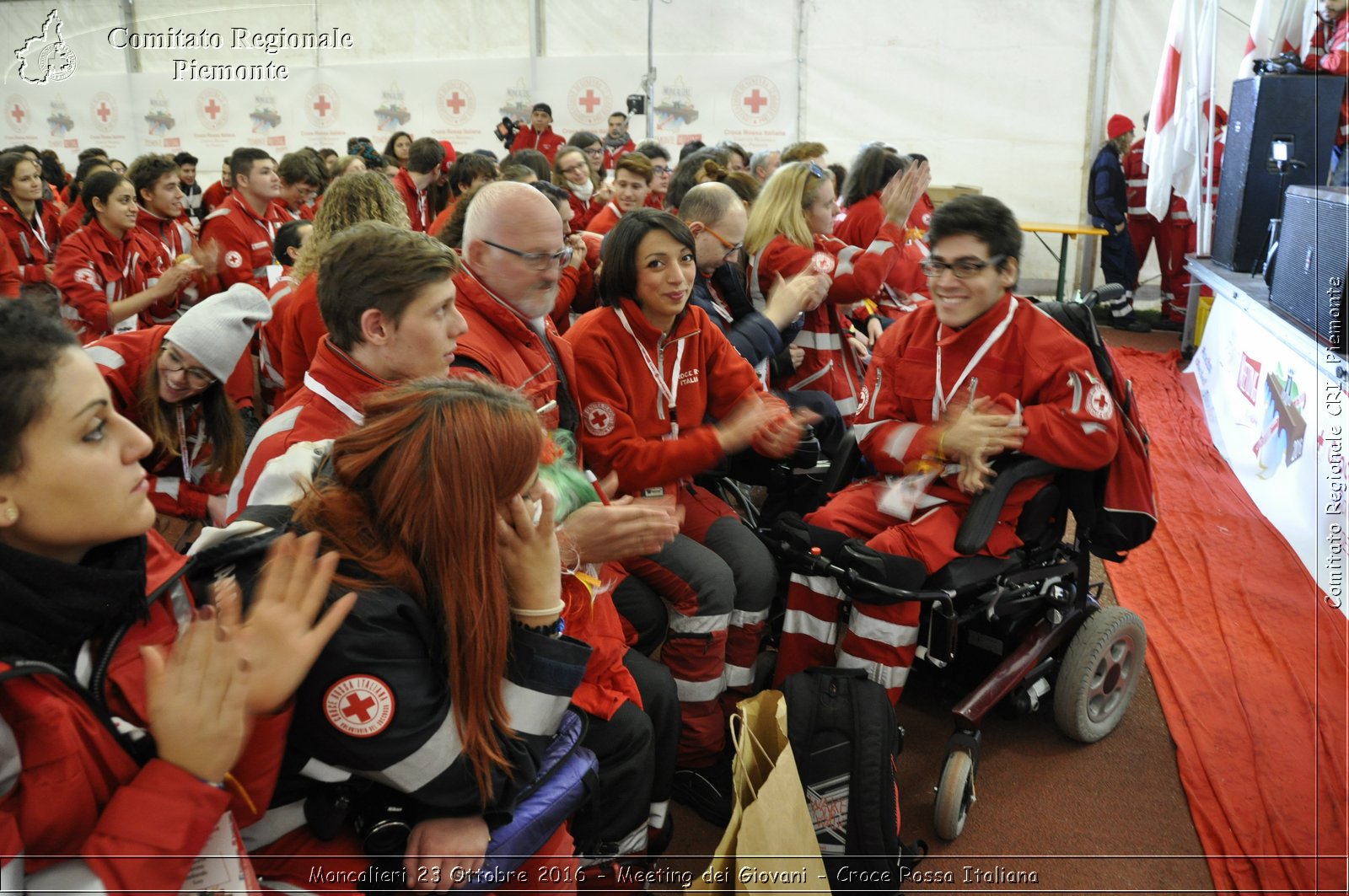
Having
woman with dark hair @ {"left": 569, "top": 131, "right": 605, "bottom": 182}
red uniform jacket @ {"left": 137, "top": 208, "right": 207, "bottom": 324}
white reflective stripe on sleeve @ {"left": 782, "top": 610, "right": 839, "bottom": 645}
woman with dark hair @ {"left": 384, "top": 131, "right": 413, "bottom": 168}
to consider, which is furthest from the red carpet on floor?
woman with dark hair @ {"left": 384, "top": 131, "right": 413, "bottom": 168}

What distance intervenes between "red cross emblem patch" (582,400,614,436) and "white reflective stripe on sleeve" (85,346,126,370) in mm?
1300

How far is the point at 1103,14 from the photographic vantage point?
352 inches

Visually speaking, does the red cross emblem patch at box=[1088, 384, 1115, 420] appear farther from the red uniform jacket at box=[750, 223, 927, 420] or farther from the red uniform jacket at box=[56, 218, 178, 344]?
the red uniform jacket at box=[56, 218, 178, 344]

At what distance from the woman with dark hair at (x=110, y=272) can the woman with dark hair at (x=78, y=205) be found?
16 cm

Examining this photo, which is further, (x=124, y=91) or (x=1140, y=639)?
(x=124, y=91)

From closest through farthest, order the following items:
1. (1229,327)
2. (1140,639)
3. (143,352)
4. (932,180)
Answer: (143,352) < (1140,639) < (1229,327) < (932,180)

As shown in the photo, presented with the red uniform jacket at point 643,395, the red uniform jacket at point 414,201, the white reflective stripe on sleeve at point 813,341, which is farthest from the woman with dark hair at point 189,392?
the red uniform jacket at point 414,201

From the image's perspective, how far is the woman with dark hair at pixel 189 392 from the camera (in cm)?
263

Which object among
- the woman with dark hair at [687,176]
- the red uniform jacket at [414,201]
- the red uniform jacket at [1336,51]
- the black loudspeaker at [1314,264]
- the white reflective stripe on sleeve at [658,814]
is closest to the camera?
the white reflective stripe on sleeve at [658,814]

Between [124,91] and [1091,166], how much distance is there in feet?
37.8

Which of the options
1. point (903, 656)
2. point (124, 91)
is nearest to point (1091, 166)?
point (903, 656)

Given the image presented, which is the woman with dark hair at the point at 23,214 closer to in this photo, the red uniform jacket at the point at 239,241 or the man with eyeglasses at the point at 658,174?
the red uniform jacket at the point at 239,241

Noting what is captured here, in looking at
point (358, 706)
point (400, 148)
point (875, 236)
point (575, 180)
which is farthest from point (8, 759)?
point (400, 148)

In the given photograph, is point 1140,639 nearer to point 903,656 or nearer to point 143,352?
point 903,656
